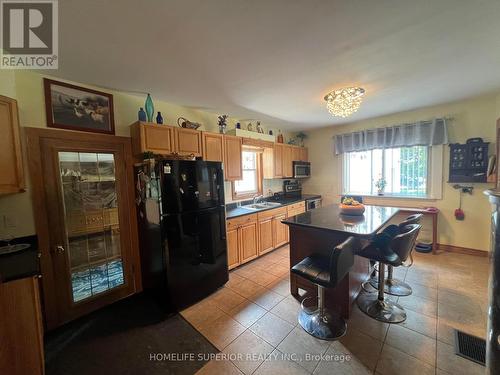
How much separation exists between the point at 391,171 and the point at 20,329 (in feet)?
17.2

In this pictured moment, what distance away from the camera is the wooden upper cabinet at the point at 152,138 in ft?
7.63

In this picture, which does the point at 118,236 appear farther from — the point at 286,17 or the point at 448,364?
the point at 448,364

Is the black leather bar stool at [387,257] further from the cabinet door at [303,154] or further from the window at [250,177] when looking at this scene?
the cabinet door at [303,154]

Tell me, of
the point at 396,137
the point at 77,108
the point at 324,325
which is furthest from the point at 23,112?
the point at 396,137

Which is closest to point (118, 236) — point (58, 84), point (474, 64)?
point (58, 84)

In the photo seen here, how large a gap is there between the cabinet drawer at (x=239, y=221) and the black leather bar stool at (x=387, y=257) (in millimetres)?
1596

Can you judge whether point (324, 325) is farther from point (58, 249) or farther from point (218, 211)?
point (58, 249)

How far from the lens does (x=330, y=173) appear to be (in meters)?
4.77

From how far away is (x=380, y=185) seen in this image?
405 cm

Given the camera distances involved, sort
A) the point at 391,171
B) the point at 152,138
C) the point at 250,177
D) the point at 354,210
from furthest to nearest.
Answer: the point at 250,177 < the point at 391,171 < the point at 354,210 < the point at 152,138

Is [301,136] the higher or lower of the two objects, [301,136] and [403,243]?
the higher

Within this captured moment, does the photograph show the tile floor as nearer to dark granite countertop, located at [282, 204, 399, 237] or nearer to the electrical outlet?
dark granite countertop, located at [282, 204, 399, 237]

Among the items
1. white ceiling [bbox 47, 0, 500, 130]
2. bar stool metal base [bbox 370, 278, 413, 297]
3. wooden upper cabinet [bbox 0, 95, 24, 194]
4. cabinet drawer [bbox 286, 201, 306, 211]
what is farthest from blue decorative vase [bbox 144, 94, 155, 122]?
bar stool metal base [bbox 370, 278, 413, 297]

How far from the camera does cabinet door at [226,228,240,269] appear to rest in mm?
2950
